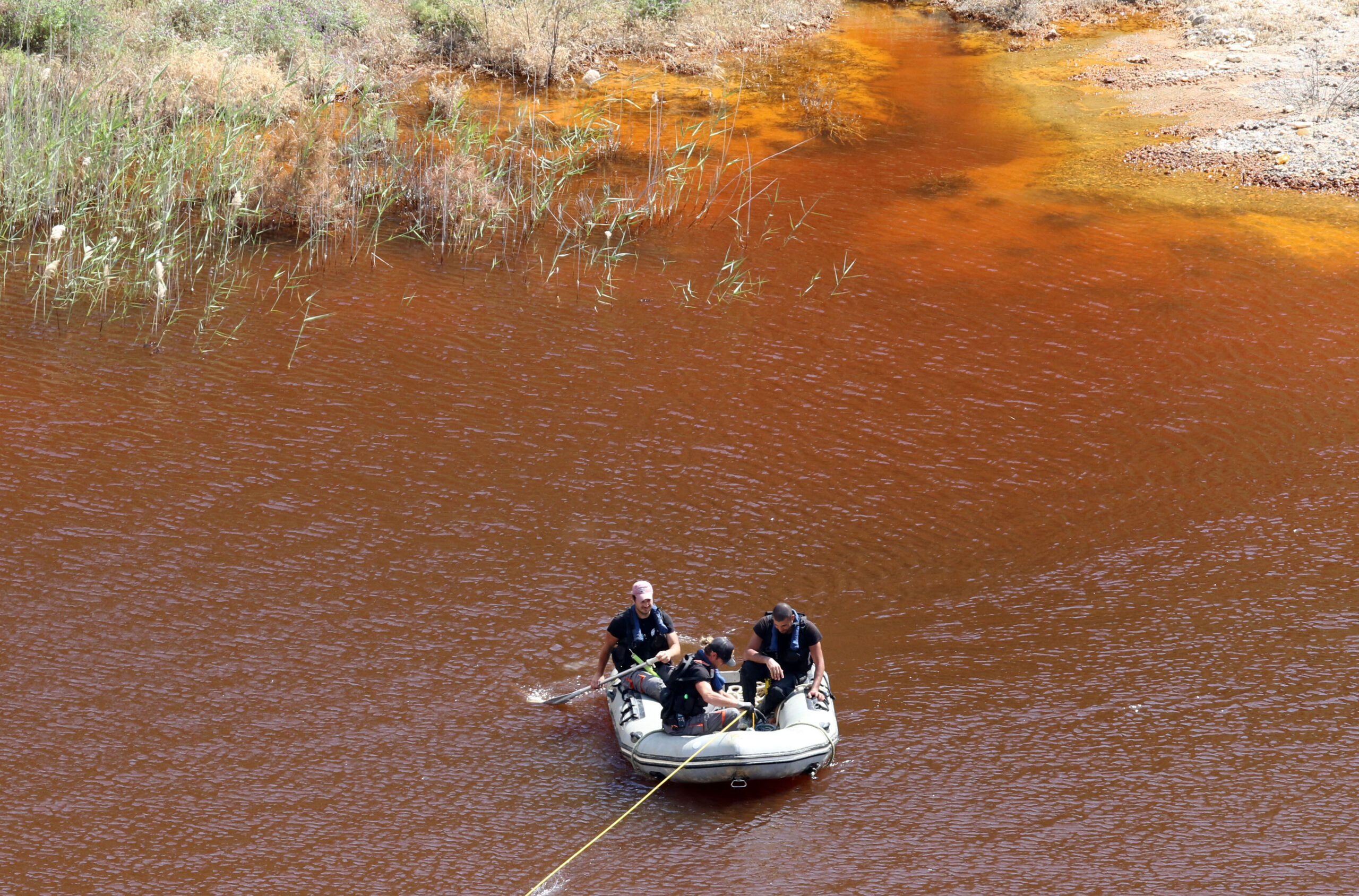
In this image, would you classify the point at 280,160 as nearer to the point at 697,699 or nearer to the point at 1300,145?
the point at 697,699

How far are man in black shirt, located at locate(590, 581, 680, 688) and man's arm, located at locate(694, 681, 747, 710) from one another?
1.69ft

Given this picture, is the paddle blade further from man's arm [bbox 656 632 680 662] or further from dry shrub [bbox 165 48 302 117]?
dry shrub [bbox 165 48 302 117]

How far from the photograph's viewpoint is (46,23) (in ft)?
63.0

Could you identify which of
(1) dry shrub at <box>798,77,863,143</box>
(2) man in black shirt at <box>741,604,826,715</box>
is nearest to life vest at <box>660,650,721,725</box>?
(2) man in black shirt at <box>741,604,826,715</box>

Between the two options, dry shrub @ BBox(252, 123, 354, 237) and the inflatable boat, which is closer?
the inflatable boat

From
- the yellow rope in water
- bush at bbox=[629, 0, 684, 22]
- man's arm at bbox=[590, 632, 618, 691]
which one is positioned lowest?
the yellow rope in water

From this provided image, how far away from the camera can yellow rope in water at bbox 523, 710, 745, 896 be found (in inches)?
286

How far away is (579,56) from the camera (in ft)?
79.2

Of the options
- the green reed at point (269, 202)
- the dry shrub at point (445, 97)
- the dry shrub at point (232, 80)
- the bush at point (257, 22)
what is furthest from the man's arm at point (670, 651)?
the bush at point (257, 22)

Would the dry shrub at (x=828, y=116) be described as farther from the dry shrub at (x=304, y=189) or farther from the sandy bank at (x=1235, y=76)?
the dry shrub at (x=304, y=189)

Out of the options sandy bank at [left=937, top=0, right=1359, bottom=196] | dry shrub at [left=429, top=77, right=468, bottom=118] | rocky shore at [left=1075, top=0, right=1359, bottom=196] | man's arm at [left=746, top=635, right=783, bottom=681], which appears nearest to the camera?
man's arm at [left=746, top=635, right=783, bottom=681]

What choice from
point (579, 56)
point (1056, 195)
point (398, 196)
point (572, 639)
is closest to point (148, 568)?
point (572, 639)

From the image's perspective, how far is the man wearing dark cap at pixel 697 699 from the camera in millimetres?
7996

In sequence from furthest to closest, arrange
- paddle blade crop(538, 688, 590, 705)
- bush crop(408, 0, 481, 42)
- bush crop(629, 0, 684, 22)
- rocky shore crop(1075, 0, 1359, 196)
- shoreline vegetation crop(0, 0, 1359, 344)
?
bush crop(629, 0, 684, 22) < bush crop(408, 0, 481, 42) < rocky shore crop(1075, 0, 1359, 196) < shoreline vegetation crop(0, 0, 1359, 344) < paddle blade crop(538, 688, 590, 705)
